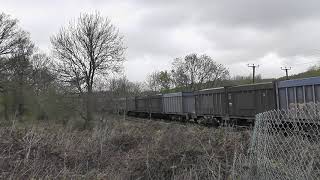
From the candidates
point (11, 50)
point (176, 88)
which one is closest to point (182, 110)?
point (11, 50)

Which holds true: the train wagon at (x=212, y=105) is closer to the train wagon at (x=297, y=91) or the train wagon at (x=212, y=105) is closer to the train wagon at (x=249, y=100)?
the train wagon at (x=249, y=100)

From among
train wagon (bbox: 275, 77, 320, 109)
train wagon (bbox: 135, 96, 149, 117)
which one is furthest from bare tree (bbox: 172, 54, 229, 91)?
train wagon (bbox: 275, 77, 320, 109)

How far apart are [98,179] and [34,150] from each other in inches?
60.1

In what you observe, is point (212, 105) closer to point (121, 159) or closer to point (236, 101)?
point (236, 101)

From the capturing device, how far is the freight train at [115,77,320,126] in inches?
707

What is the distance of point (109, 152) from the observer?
960cm

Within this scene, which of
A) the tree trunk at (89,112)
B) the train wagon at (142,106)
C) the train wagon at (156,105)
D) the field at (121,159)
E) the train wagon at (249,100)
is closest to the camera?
the field at (121,159)

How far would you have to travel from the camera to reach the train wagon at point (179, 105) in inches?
1409

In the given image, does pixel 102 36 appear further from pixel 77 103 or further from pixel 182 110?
pixel 77 103

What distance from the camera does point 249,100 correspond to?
2383 cm

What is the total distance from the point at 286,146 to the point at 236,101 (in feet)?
67.1

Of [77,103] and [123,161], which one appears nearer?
[123,161]

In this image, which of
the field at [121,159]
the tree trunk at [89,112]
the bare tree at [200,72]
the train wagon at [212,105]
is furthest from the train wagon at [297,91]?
the bare tree at [200,72]

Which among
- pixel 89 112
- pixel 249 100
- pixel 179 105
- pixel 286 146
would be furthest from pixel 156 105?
pixel 286 146
